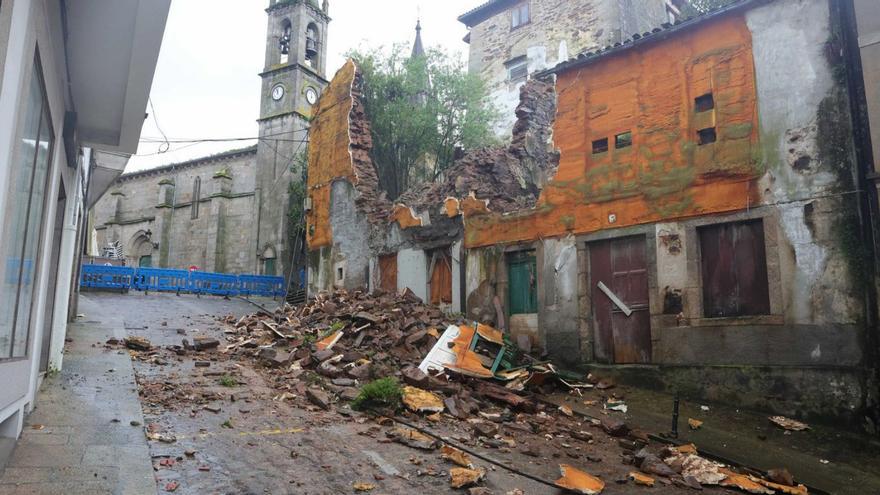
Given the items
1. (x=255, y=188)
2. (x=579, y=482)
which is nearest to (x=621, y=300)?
(x=579, y=482)

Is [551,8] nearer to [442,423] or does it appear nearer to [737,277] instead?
[737,277]

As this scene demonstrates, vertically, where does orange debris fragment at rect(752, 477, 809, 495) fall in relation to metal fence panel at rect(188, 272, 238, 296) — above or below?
below

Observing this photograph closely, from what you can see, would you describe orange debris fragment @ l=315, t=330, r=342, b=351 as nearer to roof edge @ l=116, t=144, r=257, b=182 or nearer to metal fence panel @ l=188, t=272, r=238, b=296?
metal fence panel @ l=188, t=272, r=238, b=296

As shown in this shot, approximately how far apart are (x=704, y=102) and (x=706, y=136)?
63 cm

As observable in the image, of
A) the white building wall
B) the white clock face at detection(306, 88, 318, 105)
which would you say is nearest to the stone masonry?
the white clock face at detection(306, 88, 318, 105)

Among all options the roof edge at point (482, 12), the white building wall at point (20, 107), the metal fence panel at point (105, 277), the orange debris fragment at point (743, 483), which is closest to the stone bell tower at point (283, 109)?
the metal fence panel at point (105, 277)

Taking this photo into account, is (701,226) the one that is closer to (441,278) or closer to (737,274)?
(737,274)

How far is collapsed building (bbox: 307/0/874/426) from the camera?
8.52 m

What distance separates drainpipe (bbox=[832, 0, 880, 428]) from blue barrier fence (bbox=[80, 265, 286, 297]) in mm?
23449

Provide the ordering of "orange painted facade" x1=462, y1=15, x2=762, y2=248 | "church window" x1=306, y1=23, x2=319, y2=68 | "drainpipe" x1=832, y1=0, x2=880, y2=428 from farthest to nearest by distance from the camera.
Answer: "church window" x1=306, y1=23, x2=319, y2=68, "orange painted facade" x1=462, y1=15, x2=762, y2=248, "drainpipe" x1=832, y1=0, x2=880, y2=428

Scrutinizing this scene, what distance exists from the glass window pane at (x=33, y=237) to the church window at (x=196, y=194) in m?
38.7

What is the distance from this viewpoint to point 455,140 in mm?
23031

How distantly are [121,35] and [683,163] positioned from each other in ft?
28.6

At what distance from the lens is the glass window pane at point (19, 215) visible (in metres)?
3.39
